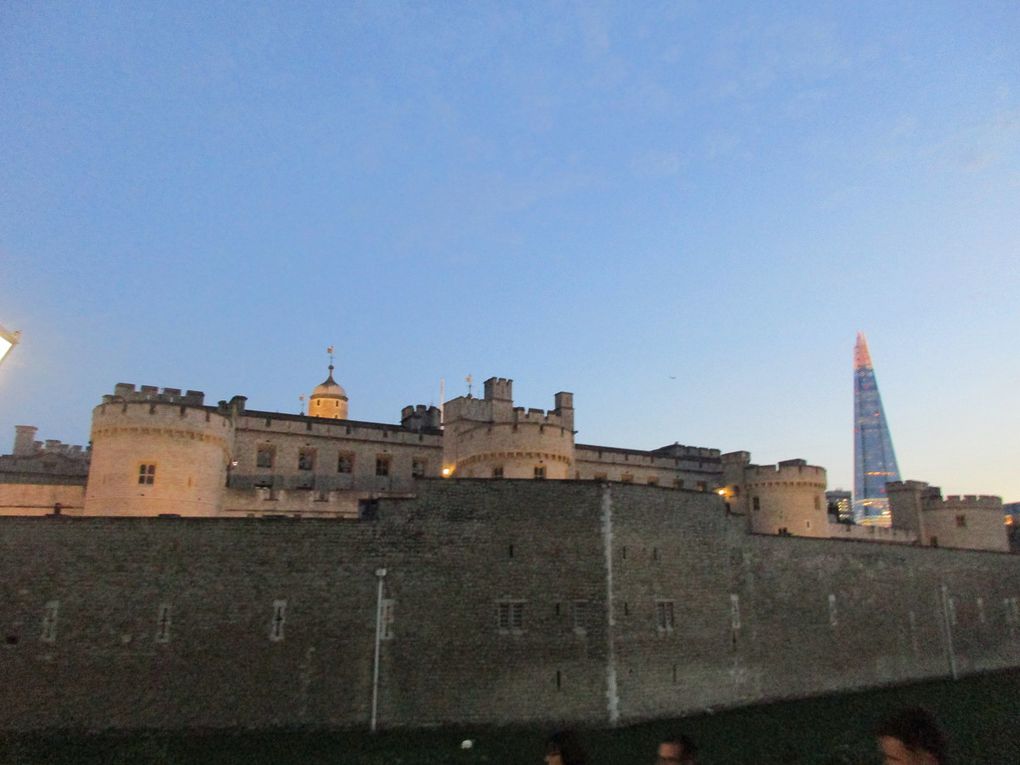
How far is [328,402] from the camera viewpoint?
60875 mm

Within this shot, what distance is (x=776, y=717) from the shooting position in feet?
91.1

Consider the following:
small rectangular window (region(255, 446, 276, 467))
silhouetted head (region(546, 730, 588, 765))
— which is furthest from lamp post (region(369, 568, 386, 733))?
small rectangular window (region(255, 446, 276, 467))

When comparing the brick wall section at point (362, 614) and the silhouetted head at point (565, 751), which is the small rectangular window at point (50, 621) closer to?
the brick wall section at point (362, 614)

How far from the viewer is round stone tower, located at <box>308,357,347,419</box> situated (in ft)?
198

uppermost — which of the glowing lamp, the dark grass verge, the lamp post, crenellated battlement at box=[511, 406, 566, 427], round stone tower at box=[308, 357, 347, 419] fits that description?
round stone tower at box=[308, 357, 347, 419]

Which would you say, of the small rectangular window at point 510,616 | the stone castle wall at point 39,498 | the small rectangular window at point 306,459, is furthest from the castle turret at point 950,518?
the stone castle wall at point 39,498

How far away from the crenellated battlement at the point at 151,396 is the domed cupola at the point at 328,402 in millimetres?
19036

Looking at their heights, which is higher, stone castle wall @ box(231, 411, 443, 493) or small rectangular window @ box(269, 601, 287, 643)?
stone castle wall @ box(231, 411, 443, 493)

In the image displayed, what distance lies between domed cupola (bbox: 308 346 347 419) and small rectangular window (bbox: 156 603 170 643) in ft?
119

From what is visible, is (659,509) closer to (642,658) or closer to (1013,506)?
(642,658)

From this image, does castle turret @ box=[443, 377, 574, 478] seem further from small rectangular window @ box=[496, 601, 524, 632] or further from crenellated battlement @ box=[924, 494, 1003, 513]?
crenellated battlement @ box=[924, 494, 1003, 513]

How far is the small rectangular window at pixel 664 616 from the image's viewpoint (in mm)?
26995

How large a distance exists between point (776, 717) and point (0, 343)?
2808cm

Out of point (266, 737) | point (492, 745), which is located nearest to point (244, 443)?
point (266, 737)
